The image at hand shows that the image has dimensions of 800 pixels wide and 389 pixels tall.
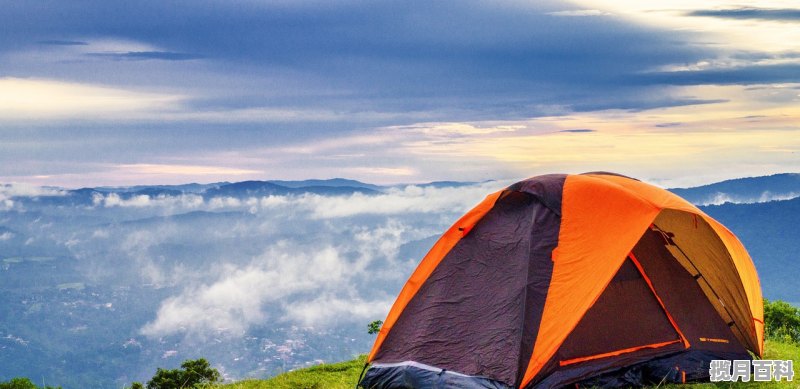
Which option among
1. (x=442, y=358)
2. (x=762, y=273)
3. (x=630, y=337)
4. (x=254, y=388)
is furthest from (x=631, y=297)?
(x=762, y=273)

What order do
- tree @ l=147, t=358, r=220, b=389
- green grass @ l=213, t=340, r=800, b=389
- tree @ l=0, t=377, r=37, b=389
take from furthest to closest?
1. tree @ l=147, t=358, r=220, b=389
2. tree @ l=0, t=377, r=37, b=389
3. green grass @ l=213, t=340, r=800, b=389

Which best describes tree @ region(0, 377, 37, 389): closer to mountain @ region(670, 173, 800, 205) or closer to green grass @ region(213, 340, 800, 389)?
green grass @ region(213, 340, 800, 389)

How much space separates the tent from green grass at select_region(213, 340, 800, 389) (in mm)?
762

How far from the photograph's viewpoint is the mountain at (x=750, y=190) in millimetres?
146762

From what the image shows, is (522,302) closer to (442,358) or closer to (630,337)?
(442,358)

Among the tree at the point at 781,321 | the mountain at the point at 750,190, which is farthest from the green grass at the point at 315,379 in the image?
the mountain at the point at 750,190

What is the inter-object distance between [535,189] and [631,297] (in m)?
2.25

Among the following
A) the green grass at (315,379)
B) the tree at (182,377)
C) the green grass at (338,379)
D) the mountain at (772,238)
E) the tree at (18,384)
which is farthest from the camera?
the mountain at (772,238)

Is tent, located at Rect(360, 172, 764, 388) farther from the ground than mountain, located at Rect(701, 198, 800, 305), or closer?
farther from the ground

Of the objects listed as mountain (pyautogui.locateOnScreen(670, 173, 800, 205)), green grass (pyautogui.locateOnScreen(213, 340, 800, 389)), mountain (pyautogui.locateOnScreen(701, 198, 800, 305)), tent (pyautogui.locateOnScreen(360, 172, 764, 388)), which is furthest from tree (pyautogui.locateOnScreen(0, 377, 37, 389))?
mountain (pyautogui.locateOnScreen(670, 173, 800, 205))

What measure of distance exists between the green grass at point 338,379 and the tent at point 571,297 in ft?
2.50

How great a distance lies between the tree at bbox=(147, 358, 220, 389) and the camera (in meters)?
13.4

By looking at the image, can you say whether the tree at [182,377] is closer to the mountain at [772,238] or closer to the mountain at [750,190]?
the mountain at [772,238]

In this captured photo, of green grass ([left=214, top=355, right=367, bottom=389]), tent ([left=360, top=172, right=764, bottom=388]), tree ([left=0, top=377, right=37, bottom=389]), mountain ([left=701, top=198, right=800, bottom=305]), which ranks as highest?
tent ([left=360, top=172, right=764, bottom=388])
